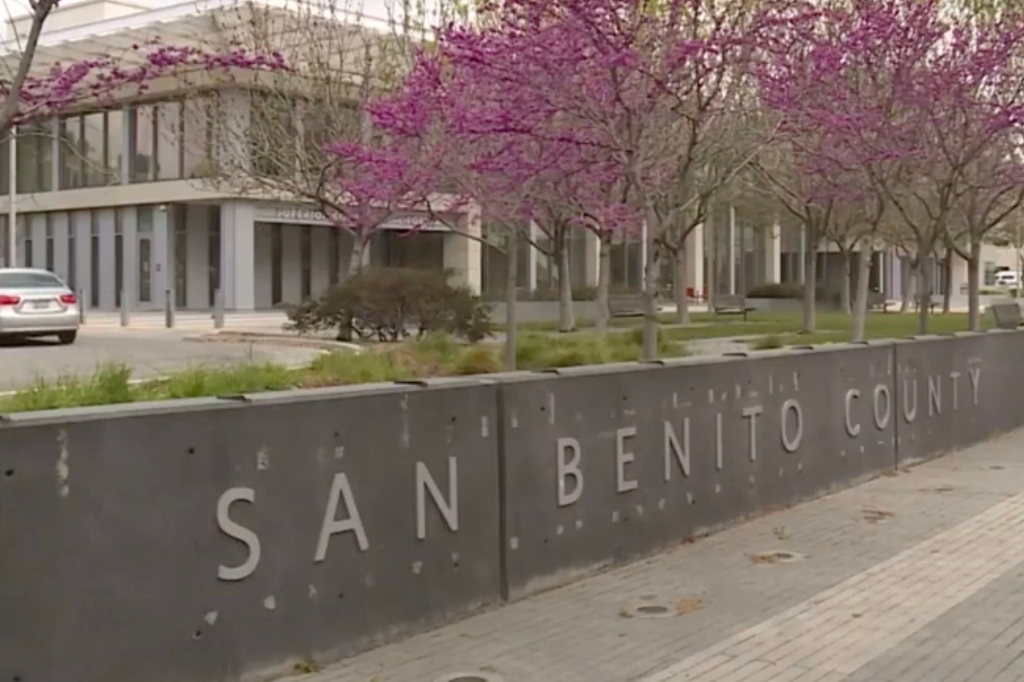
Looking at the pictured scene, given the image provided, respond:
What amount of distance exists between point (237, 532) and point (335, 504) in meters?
0.58

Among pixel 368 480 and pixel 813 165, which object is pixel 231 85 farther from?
pixel 368 480

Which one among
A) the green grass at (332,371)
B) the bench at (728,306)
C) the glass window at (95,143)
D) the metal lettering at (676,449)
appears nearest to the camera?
the metal lettering at (676,449)

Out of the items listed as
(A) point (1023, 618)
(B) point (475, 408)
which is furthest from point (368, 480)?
(A) point (1023, 618)

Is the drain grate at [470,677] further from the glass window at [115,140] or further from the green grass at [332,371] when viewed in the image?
the glass window at [115,140]

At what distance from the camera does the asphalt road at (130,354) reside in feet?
58.0

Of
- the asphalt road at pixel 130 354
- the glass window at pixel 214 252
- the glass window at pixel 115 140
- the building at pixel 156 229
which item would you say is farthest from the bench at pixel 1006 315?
the glass window at pixel 115 140

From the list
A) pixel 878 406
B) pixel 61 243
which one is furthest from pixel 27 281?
pixel 61 243

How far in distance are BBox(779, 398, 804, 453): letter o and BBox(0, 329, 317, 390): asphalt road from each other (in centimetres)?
863

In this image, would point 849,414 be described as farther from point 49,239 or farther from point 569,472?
point 49,239

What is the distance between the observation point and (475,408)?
6648mm

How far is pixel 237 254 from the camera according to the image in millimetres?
42594

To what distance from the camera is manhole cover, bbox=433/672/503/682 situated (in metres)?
5.55

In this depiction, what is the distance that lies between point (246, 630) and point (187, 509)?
0.61m

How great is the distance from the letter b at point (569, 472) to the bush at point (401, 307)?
14817 millimetres
